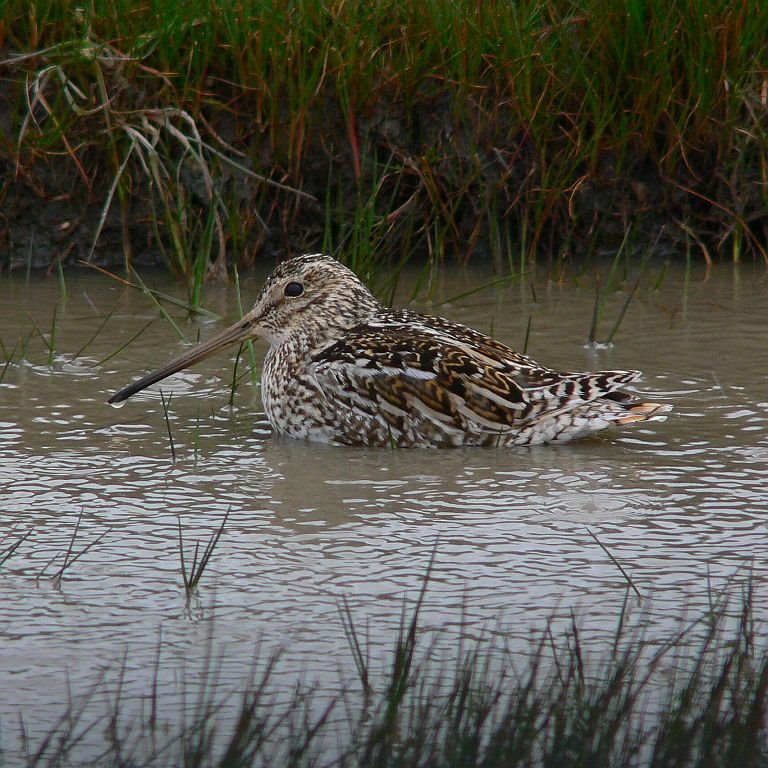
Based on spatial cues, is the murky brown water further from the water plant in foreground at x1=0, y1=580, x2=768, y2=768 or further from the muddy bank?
the muddy bank

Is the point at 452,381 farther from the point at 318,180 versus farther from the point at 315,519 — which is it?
the point at 318,180

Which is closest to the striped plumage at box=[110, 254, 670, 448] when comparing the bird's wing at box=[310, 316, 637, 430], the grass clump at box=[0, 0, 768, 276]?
the bird's wing at box=[310, 316, 637, 430]

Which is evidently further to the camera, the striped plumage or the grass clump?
the grass clump

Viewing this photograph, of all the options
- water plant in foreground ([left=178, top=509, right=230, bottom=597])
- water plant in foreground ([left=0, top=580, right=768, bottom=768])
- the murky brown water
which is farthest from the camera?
water plant in foreground ([left=178, top=509, right=230, bottom=597])

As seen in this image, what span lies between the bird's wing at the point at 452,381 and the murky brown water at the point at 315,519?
0.17 m

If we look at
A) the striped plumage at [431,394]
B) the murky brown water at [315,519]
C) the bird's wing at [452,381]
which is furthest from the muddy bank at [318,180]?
the bird's wing at [452,381]

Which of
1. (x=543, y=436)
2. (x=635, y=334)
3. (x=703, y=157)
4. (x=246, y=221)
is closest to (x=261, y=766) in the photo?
(x=543, y=436)

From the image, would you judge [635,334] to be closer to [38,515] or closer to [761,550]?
[761,550]

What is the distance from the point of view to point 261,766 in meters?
3.12

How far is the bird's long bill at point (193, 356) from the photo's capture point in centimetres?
615

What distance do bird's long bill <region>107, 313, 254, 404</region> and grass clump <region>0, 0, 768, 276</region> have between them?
4.27 ft

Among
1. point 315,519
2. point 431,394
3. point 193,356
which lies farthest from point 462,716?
point 193,356

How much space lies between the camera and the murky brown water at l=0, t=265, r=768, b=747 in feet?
12.9

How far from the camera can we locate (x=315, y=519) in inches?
192
